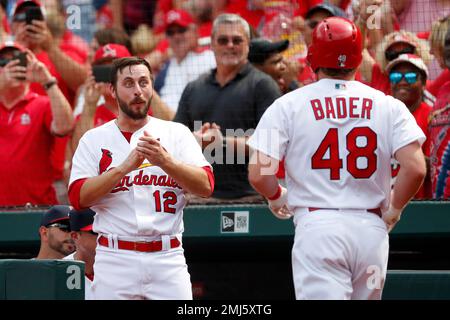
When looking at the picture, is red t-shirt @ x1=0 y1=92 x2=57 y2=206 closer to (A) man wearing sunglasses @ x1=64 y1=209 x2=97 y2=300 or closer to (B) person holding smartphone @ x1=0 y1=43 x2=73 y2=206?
(B) person holding smartphone @ x1=0 y1=43 x2=73 y2=206

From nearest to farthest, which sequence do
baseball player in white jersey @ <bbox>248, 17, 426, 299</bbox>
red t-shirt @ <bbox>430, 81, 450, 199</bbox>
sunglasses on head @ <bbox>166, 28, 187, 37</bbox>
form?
1. baseball player in white jersey @ <bbox>248, 17, 426, 299</bbox>
2. red t-shirt @ <bbox>430, 81, 450, 199</bbox>
3. sunglasses on head @ <bbox>166, 28, 187, 37</bbox>

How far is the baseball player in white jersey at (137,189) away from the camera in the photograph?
495 centimetres

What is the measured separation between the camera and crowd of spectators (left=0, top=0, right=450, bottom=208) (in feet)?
22.3

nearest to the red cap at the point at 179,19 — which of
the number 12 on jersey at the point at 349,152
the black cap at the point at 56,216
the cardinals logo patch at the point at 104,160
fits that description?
the black cap at the point at 56,216

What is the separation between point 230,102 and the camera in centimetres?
683

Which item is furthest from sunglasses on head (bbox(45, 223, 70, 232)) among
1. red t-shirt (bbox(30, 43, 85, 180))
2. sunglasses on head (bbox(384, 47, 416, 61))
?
sunglasses on head (bbox(384, 47, 416, 61))

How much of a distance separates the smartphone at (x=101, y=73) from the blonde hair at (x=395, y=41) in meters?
1.96

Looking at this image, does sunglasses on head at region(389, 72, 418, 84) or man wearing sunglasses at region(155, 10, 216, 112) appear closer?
sunglasses on head at region(389, 72, 418, 84)

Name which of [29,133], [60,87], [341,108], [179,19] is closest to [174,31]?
[179,19]

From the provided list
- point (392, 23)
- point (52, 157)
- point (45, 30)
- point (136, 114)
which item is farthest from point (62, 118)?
point (392, 23)

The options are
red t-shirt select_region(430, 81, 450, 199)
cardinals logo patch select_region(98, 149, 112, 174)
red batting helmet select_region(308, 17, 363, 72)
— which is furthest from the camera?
red t-shirt select_region(430, 81, 450, 199)

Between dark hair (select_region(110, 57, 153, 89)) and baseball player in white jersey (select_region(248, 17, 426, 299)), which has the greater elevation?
dark hair (select_region(110, 57, 153, 89))

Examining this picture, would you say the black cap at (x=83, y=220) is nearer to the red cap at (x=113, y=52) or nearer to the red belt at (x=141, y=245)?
the red belt at (x=141, y=245)
